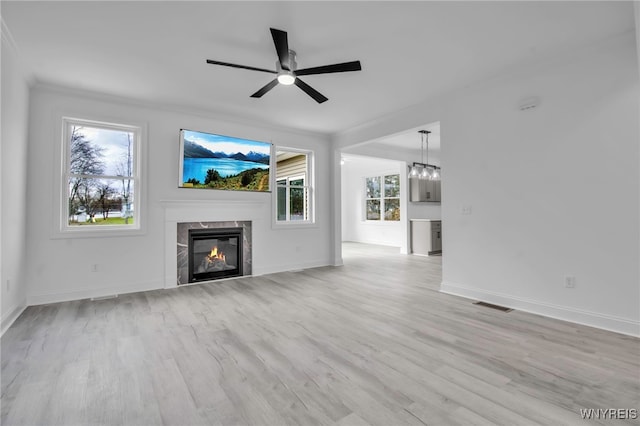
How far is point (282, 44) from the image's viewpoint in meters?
2.53

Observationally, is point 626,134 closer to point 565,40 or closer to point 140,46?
point 565,40

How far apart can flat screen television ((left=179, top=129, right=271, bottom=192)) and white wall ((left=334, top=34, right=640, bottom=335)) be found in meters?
3.08

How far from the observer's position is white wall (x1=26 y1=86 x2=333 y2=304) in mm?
3799

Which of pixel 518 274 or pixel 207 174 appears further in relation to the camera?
pixel 207 174

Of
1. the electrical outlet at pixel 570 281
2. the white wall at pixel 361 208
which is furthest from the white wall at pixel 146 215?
the white wall at pixel 361 208

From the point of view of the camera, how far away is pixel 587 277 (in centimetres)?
303

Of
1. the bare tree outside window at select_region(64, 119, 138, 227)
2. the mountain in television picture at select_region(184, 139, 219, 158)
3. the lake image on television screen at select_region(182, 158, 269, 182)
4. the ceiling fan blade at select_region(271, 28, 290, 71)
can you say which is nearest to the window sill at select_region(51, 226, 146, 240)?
the bare tree outside window at select_region(64, 119, 138, 227)

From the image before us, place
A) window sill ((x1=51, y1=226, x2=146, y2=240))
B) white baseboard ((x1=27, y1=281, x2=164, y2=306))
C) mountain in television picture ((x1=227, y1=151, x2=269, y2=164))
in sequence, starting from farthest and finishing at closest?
mountain in television picture ((x1=227, y1=151, x2=269, y2=164))
window sill ((x1=51, y1=226, x2=146, y2=240))
white baseboard ((x1=27, y1=281, x2=164, y2=306))

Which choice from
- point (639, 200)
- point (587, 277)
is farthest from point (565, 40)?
point (587, 277)

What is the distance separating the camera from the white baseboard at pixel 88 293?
12.3 ft

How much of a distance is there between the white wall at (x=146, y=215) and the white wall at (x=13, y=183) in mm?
165

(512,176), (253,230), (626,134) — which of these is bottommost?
(253,230)

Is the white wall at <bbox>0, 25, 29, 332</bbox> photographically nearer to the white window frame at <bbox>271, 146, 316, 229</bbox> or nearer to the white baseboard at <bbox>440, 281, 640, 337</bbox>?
the white window frame at <bbox>271, 146, 316, 229</bbox>

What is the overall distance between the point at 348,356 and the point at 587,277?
8.44 feet
